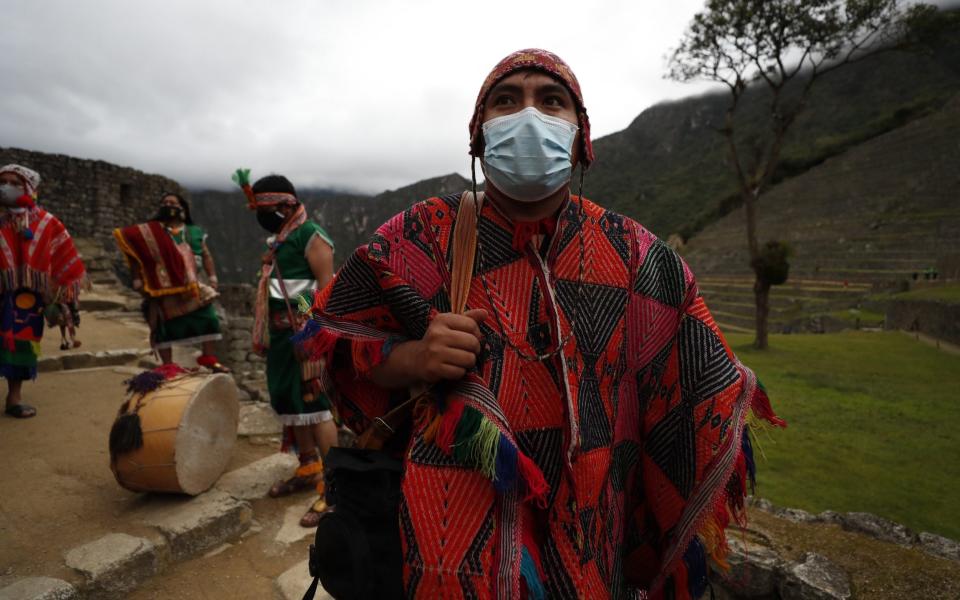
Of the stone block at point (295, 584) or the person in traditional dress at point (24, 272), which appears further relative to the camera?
the person in traditional dress at point (24, 272)

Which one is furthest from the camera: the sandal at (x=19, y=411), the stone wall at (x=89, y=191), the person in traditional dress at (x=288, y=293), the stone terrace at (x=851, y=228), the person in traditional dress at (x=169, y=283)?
the stone terrace at (x=851, y=228)

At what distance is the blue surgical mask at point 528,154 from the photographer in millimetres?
1267

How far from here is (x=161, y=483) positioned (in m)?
2.90

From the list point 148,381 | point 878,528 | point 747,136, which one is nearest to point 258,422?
point 148,381

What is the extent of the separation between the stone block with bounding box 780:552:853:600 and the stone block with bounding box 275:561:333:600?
2.22 metres

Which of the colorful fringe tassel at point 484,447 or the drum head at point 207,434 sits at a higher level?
the colorful fringe tassel at point 484,447

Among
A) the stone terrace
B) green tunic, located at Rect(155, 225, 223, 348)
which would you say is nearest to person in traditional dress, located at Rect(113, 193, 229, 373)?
green tunic, located at Rect(155, 225, 223, 348)

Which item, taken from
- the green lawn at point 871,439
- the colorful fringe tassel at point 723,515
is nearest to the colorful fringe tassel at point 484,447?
the colorful fringe tassel at point 723,515

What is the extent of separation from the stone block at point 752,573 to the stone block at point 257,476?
9.64 feet

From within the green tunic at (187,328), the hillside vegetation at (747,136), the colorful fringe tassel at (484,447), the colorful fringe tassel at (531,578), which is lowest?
the colorful fringe tassel at (531,578)

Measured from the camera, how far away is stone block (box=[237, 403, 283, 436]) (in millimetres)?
4629

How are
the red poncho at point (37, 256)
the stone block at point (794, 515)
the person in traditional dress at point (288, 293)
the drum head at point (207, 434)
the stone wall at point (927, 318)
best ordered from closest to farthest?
the stone block at point (794, 515)
the drum head at point (207, 434)
the person in traditional dress at point (288, 293)
the red poncho at point (37, 256)
the stone wall at point (927, 318)

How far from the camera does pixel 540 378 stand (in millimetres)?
1265

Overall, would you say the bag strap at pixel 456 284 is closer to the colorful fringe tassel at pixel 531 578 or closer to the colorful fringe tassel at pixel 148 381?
the colorful fringe tassel at pixel 531 578
